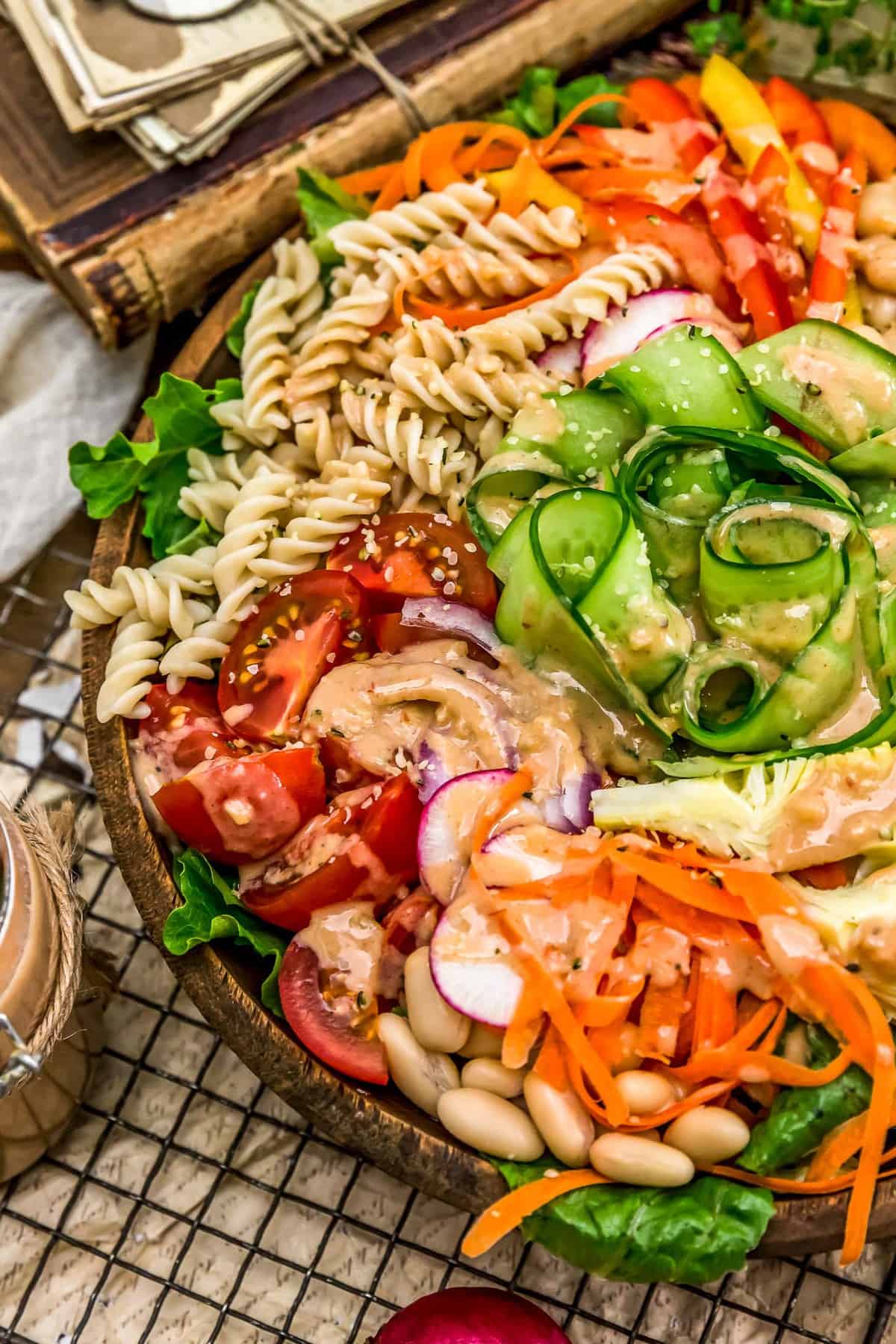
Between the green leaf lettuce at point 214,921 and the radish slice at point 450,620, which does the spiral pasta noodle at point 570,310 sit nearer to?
the radish slice at point 450,620

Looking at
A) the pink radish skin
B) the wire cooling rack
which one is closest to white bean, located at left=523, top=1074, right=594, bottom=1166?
the pink radish skin

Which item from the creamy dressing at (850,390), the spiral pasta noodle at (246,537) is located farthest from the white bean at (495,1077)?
the creamy dressing at (850,390)

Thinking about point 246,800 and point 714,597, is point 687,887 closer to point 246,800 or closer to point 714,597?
point 714,597

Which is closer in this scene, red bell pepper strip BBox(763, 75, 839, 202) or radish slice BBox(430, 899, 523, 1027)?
radish slice BBox(430, 899, 523, 1027)

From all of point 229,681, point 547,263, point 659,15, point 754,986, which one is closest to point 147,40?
point 547,263

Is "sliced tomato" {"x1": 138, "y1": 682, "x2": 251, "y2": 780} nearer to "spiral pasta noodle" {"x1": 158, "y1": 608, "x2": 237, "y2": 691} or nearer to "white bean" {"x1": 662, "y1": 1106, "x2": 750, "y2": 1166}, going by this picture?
"spiral pasta noodle" {"x1": 158, "y1": 608, "x2": 237, "y2": 691}

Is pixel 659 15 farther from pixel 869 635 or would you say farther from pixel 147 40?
pixel 869 635
